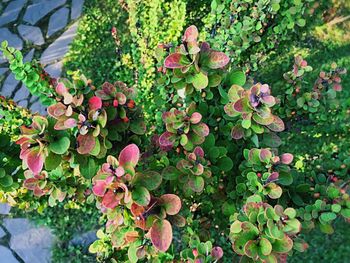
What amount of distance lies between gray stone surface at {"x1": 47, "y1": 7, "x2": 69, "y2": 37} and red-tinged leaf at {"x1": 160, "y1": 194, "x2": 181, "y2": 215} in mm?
3222

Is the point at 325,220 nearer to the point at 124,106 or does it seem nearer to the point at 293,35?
the point at 124,106

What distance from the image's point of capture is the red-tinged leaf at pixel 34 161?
53.7 inches

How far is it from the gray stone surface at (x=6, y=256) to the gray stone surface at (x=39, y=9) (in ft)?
7.30

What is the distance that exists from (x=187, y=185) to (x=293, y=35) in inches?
79.3

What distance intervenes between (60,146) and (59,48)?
2892 mm

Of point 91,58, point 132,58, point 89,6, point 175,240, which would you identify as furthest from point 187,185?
point 89,6

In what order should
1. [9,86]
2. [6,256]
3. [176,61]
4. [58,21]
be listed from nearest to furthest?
[176,61], [6,256], [9,86], [58,21]

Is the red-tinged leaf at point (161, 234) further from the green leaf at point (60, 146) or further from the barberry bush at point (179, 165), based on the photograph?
the green leaf at point (60, 146)

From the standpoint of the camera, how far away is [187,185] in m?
1.60

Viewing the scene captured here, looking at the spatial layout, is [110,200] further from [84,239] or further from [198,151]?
[84,239]

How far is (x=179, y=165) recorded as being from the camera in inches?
62.3

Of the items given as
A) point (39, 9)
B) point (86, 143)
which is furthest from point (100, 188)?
point (39, 9)

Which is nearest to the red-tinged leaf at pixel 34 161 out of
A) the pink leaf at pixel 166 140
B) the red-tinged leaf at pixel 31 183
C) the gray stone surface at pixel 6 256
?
the red-tinged leaf at pixel 31 183

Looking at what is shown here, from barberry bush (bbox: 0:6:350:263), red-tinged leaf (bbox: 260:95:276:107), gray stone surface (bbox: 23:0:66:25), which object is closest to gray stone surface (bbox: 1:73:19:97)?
Answer: gray stone surface (bbox: 23:0:66:25)
